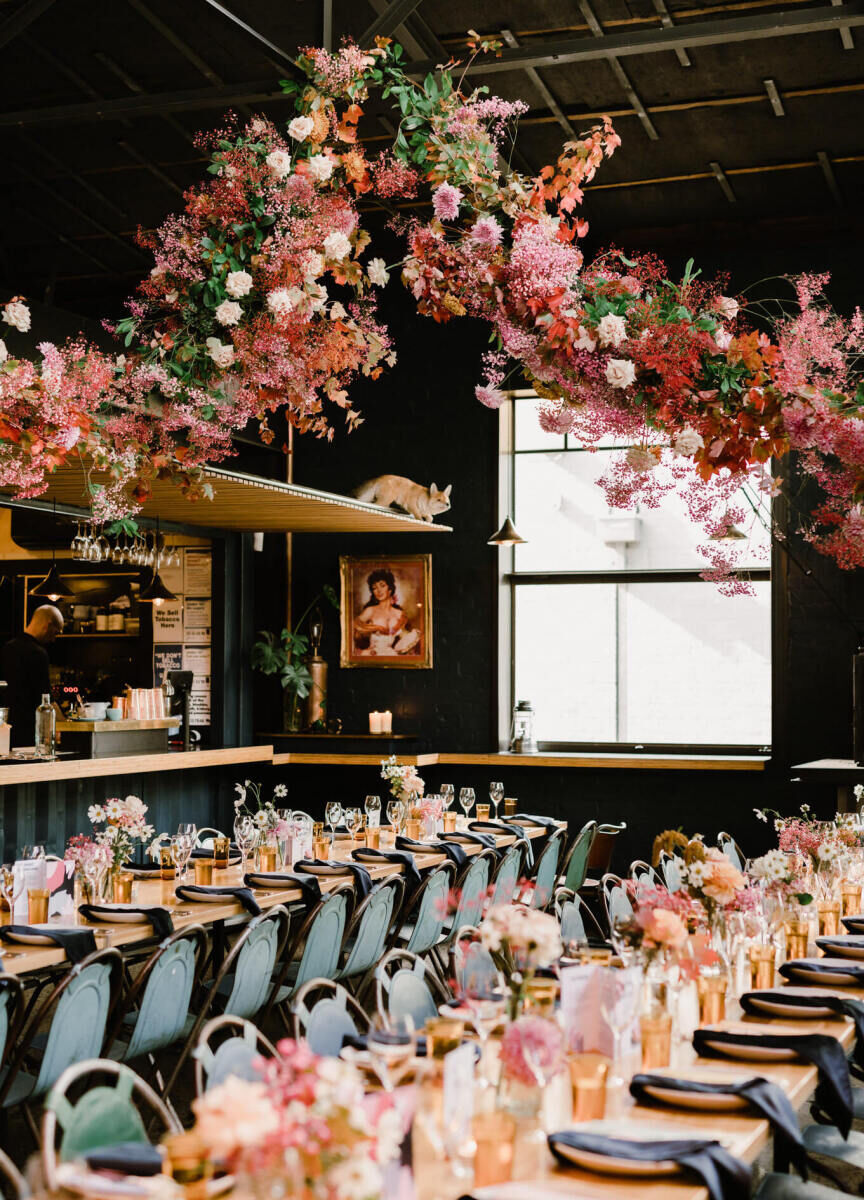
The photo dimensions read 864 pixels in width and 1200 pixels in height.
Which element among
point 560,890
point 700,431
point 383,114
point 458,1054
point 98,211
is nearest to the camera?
point 458,1054

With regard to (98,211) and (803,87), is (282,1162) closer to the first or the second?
(803,87)

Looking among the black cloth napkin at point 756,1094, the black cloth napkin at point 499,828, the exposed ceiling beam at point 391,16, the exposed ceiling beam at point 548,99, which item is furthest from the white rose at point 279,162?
the exposed ceiling beam at point 548,99

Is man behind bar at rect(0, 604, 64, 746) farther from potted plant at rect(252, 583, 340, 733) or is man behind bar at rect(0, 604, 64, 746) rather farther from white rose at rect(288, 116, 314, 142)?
white rose at rect(288, 116, 314, 142)

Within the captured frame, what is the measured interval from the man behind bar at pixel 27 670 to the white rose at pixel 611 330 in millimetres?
8473

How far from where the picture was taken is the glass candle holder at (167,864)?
5789mm

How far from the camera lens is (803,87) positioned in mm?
8383

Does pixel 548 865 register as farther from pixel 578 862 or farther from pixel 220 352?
pixel 220 352

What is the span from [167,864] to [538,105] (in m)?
5.69

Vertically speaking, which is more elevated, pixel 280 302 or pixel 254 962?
pixel 280 302

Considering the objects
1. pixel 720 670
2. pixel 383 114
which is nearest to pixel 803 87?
pixel 383 114

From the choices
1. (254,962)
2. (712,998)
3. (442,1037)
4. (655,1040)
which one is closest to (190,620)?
(254,962)

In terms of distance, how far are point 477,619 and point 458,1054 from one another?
27.3 ft

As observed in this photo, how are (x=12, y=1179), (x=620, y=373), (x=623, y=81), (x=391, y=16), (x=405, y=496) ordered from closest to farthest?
(x=12, y=1179) < (x=620, y=373) < (x=391, y=16) < (x=623, y=81) < (x=405, y=496)

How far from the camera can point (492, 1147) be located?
238cm
